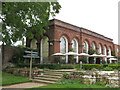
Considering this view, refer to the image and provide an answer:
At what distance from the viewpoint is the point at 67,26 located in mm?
21203

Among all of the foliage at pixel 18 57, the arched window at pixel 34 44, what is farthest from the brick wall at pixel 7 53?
the arched window at pixel 34 44

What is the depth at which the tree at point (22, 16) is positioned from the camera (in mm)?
10830

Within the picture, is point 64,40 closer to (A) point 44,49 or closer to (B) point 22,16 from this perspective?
(A) point 44,49

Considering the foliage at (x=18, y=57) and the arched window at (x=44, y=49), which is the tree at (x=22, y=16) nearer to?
the foliage at (x=18, y=57)

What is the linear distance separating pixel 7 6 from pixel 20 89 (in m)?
6.47

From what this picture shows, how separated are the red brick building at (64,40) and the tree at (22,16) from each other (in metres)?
4.88

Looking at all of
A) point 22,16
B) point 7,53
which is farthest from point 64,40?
point 22,16

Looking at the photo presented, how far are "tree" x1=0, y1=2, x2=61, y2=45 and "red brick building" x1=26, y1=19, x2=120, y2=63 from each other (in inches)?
192

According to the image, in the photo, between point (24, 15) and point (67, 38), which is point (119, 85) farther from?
point (67, 38)

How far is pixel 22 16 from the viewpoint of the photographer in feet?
38.6

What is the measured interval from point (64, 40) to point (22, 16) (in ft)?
34.7

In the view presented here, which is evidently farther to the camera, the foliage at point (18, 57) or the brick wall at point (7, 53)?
the foliage at point (18, 57)

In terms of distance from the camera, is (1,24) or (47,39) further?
(47,39)

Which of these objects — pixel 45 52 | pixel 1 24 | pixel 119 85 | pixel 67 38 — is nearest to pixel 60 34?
pixel 67 38
